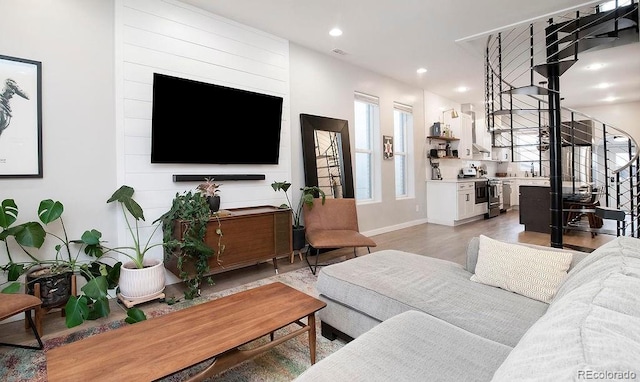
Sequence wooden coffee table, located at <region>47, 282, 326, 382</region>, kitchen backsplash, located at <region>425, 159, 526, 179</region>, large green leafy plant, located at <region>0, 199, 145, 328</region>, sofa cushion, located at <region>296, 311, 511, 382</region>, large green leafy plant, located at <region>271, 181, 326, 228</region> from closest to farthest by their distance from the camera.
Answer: sofa cushion, located at <region>296, 311, 511, 382</region> < wooden coffee table, located at <region>47, 282, 326, 382</region> < large green leafy plant, located at <region>0, 199, 145, 328</region> < large green leafy plant, located at <region>271, 181, 326, 228</region> < kitchen backsplash, located at <region>425, 159, 526, 179</region>

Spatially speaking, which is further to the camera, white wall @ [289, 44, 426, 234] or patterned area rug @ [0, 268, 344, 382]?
white wall @ [289, 44, 426, 234]

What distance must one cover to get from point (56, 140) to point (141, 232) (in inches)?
40.6

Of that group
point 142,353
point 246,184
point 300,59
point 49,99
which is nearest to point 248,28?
point 300,59

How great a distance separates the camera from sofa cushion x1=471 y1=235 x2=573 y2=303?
1.68 meters

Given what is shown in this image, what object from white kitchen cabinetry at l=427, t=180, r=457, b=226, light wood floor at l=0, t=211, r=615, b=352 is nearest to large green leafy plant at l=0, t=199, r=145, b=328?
light wood floor at l=0, t=211, r=615, b=352

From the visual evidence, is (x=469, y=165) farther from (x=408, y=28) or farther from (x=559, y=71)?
(x=408, y=28)

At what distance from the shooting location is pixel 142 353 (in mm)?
1286

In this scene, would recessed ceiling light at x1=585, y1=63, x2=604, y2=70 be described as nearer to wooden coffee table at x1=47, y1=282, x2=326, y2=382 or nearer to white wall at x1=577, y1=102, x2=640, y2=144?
white wall at x1=577, y1=102, x2=640, y2=144

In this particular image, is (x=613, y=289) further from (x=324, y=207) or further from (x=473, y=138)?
(x=473, y=138)

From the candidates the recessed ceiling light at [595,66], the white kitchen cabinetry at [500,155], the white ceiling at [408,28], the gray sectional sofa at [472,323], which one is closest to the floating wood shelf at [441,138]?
the white ceiling at [408,28]

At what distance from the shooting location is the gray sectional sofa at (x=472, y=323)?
0.61 m

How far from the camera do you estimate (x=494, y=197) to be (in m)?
7.60

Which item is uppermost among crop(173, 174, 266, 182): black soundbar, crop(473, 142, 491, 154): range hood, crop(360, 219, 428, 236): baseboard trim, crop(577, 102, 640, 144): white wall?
crop(577, 102, 640, 144): white wall

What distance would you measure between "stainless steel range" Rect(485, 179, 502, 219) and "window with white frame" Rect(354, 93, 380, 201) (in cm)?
359
